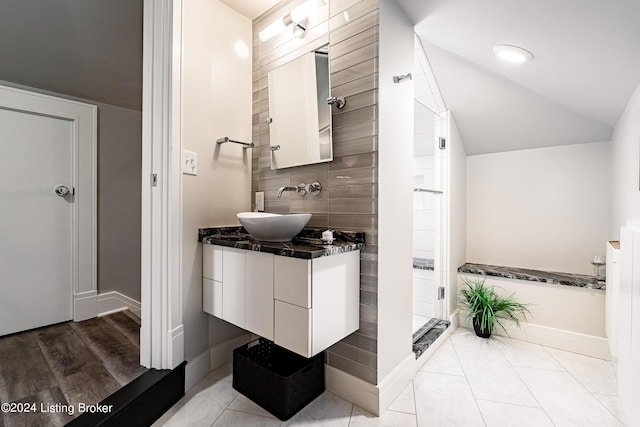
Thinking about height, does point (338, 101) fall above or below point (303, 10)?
below

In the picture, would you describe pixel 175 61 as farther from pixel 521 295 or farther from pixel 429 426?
pixel 521 295

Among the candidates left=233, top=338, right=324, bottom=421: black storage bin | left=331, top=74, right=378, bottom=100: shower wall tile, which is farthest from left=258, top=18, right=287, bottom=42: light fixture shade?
left=233, top=338, right=324, bottom=421: black storage bin

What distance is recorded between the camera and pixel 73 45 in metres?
1.86

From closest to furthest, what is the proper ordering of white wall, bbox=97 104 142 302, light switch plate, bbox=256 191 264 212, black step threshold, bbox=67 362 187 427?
black step threshold, bbox=67 362 187 427
light switch plate, bbox=256 191 264 212
white wall, bbox=97 104 142 302

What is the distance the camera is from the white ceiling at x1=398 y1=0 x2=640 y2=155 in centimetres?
125

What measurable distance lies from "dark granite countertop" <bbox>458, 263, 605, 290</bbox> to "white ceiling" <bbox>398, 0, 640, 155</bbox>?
1.04 meters

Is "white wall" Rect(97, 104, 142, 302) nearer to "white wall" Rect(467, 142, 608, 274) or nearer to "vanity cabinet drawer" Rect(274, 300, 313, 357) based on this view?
"vanity cabinet drawer" Rect(274, 300, 313, 357)

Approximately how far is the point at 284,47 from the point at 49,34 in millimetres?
1406

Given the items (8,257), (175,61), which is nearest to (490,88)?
(175,61)

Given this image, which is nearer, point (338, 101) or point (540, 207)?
point (338, 101)

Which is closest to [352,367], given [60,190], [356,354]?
[356,354]

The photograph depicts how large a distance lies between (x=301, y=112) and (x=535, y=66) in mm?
1337

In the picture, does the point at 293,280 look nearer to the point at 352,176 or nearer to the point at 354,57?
the point at 352,176

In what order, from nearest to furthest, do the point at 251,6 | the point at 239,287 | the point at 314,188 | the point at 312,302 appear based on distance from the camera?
the point at 312,302 < the point at 239,287 < the point at 314,188 < the point at 251,6
